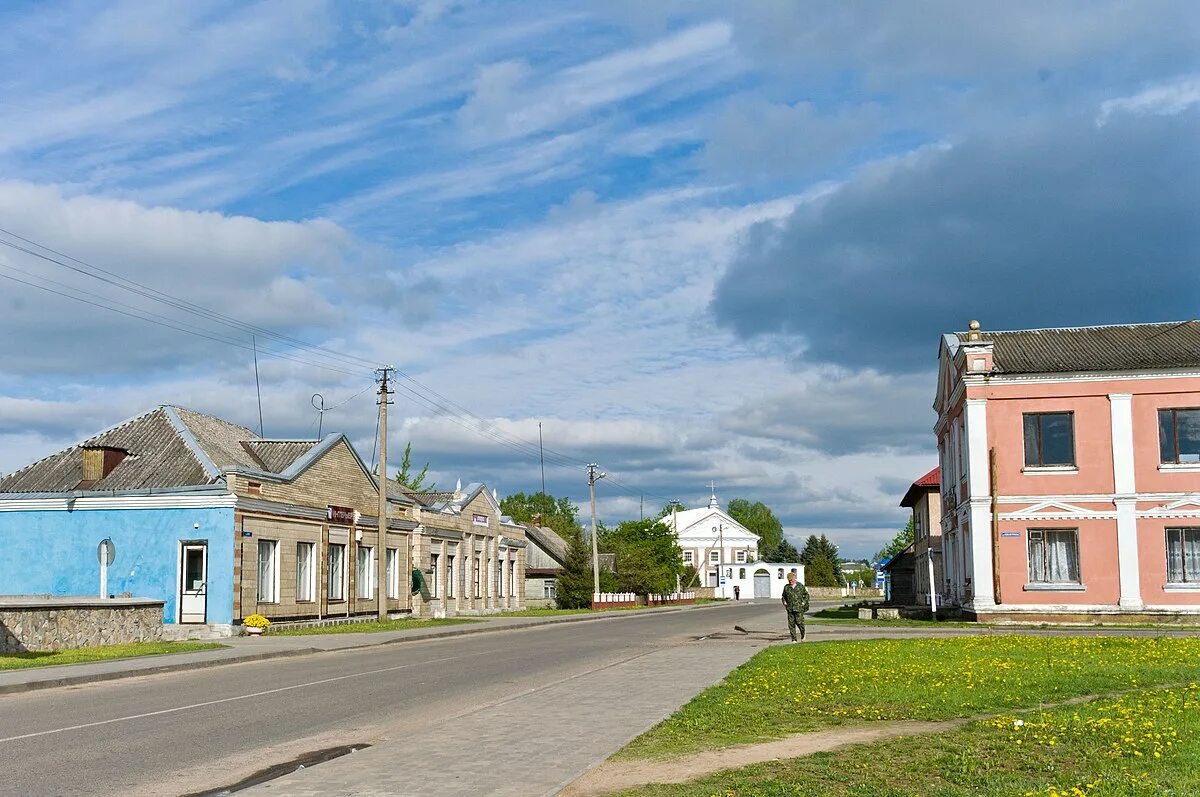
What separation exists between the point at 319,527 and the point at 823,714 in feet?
98.5

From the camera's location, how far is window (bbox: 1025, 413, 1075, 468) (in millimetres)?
34969

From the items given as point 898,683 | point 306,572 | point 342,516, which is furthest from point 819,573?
point 898,683

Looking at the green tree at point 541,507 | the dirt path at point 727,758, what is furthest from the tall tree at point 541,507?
the dirt path at point 727,758

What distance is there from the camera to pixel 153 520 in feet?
111

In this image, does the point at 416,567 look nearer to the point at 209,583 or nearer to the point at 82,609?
the point at 209,583

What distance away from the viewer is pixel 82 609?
26156 millimetres

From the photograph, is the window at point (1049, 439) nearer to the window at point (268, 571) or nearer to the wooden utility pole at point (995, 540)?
the wooden utility pole at point (995, 540)

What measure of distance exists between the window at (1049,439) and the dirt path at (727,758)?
25.6 meters

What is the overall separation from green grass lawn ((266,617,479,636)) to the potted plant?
81 cm

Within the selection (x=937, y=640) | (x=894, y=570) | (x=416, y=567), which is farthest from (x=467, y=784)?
(x=894, y=570)

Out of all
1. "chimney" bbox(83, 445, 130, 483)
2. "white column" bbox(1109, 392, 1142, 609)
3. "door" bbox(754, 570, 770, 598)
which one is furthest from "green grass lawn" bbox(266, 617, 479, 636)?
"door" bbox(754, 570, 770, 598)

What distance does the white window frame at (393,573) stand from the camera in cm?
4631

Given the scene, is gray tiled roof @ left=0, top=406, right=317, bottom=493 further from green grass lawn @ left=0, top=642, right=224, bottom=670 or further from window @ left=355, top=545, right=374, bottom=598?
green grass lawn @ left=0, top=642, right=224, bottom=670

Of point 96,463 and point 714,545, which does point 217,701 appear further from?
point 714,545
